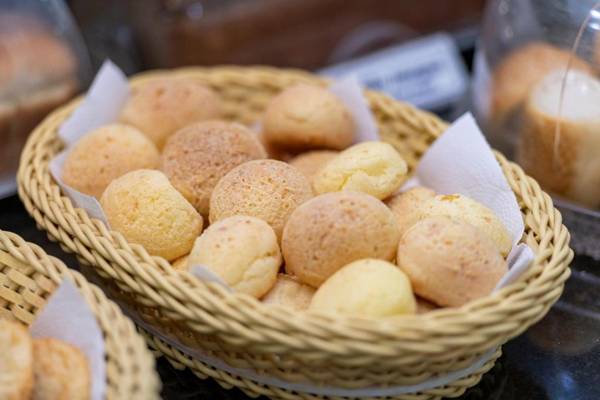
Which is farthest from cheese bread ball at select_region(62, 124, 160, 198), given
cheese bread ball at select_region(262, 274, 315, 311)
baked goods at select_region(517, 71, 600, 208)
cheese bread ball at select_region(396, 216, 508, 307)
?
baked goods at select_region(517, 71, 600, 208)

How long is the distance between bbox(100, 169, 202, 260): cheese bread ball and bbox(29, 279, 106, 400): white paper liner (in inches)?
5.7

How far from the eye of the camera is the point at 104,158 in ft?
3.16

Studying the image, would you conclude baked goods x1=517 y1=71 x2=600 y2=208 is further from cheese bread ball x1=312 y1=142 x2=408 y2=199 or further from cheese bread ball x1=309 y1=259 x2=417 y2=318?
cheese bread ball x1=309 y1=259 x2=417 y2=318

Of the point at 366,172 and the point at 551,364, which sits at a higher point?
the point at 366,172

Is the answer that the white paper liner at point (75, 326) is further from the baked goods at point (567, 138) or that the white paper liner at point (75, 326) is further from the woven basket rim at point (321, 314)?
the baked goods at point (567, 138)

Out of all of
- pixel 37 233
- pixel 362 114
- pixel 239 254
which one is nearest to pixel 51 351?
pixel 239 254

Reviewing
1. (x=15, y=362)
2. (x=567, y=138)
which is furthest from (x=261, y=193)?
(x=567, y=138)

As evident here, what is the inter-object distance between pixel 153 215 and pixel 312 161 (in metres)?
0.26

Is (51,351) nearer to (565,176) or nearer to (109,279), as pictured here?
(109,279)

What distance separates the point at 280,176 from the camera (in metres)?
0.87

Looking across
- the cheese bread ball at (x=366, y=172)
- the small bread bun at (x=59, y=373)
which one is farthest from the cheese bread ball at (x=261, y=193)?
the small bread bun at (x=59, y=373)

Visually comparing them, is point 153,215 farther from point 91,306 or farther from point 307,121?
point 307,121

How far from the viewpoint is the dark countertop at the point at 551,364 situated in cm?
86

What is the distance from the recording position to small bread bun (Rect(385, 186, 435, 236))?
88 centimetres
